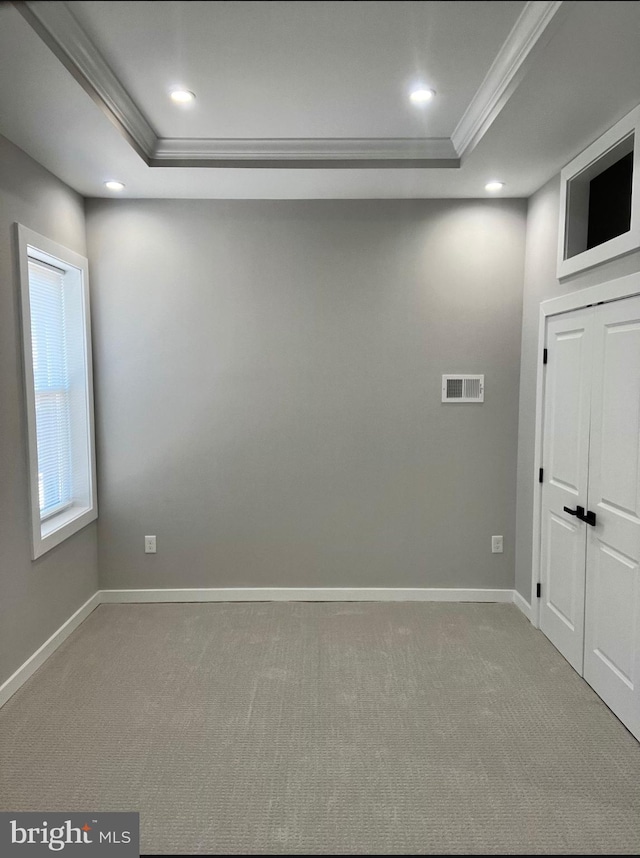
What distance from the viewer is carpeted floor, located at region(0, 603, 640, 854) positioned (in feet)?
→ 6.24

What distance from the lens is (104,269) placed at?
365 cm

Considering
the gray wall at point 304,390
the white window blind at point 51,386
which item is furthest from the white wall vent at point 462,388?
the white window blind at point 51,386

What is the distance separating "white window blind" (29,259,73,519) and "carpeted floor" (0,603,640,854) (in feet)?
3.09

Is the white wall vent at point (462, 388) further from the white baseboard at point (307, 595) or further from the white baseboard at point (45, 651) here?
the white baseboard at point (45, 651)

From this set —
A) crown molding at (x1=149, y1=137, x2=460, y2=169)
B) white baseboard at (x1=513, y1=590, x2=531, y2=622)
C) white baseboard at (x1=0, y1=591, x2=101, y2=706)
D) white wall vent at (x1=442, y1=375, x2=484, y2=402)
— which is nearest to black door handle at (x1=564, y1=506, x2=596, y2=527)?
white baseboard at (x1=513, y1=590, x2=531, y2=622)

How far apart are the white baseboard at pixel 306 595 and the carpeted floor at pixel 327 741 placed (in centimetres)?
36

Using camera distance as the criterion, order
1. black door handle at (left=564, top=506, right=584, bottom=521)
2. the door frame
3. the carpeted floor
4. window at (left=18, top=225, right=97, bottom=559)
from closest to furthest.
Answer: the carpeted floor
black door handle at (left=564, top=506, right=584, bottom=521)
window at (left=18, top=225, right=97, bottom=559)
the door frame

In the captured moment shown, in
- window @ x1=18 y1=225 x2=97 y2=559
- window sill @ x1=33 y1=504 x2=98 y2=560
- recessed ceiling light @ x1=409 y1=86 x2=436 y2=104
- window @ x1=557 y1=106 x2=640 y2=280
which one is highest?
recessed ceiling light @ x1=409 y1=86 x2=436 y2=104

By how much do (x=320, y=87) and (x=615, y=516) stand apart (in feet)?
7.78

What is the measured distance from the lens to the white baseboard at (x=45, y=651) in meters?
2.68

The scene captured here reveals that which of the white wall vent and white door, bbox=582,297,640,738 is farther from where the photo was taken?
the white wall vent

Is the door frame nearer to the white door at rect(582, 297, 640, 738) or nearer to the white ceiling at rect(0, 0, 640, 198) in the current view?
the white door at rect(582, 297, 640, 738)

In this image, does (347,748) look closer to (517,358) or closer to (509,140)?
(517,358)

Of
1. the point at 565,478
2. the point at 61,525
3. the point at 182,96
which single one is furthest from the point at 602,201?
the point at 61,525
